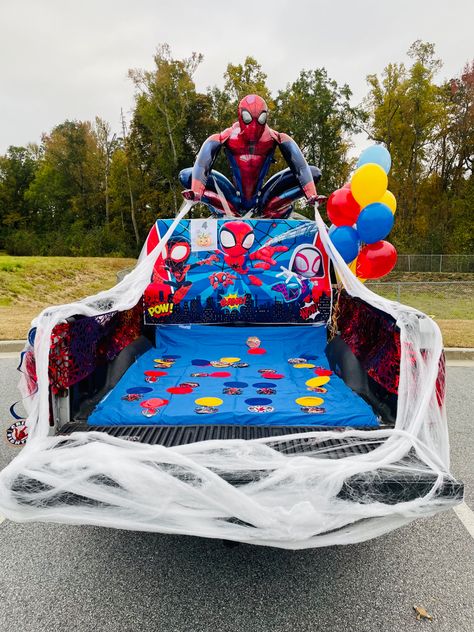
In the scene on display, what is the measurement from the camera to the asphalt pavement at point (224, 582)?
6.28ft

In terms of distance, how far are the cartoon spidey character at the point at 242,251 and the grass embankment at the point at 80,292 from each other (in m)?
4.02

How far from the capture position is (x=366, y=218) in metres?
4.70

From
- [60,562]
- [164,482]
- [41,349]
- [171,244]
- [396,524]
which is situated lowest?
[60,562]

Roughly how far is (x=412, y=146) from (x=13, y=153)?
31354mm

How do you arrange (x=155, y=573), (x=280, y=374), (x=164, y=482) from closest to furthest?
(x=164, y=482) < (x=155, y=573) < (x=280, y=374)

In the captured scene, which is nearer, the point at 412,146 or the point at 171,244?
the point at 171,244

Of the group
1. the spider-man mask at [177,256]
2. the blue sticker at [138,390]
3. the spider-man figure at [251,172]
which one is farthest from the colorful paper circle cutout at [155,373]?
the spider-man figure at [251,172]

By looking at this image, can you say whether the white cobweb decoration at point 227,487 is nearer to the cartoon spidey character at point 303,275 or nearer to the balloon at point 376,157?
the cartoon spidey character at point 303,275

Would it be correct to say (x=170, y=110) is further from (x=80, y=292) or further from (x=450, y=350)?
(x=450, y=350)

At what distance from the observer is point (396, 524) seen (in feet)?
6.08

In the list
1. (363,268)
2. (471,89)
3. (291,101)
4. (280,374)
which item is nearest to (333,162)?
(291,101)

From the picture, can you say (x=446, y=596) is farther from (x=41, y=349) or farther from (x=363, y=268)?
(x=363, y=268)

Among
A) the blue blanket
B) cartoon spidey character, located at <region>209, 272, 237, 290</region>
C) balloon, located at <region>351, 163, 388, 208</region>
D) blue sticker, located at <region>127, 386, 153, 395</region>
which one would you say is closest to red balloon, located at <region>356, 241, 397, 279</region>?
balloon, located at <region>351, 163, 388, 208</region>

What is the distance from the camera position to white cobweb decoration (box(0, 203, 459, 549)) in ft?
5.65
